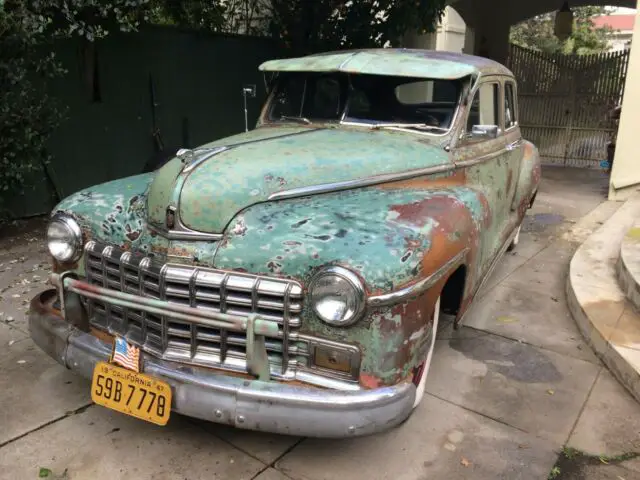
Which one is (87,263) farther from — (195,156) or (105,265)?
(195,156)

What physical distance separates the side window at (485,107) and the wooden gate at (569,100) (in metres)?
7.63

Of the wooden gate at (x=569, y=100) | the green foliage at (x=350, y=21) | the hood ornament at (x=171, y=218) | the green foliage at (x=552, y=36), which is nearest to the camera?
the hood ornament at (x=171, y=218)

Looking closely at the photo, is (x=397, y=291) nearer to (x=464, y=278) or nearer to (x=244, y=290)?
(x=244, y=290)

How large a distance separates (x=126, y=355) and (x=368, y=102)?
2256 mm

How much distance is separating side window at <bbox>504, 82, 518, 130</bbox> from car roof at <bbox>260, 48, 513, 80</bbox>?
0.62 m

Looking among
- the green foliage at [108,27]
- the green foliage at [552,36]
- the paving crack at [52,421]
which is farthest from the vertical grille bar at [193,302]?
the green foliage at [552,36]

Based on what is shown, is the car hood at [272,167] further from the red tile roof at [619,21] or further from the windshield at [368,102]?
the red tile roof at [619,21]

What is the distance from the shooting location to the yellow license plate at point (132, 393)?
7.67 ft

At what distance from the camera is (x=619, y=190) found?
789 cm

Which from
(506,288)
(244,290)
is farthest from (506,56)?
(244,290)

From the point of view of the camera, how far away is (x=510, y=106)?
495 cm

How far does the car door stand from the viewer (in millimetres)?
3463

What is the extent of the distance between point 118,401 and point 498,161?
3117mm

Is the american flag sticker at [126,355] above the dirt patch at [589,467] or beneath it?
above
